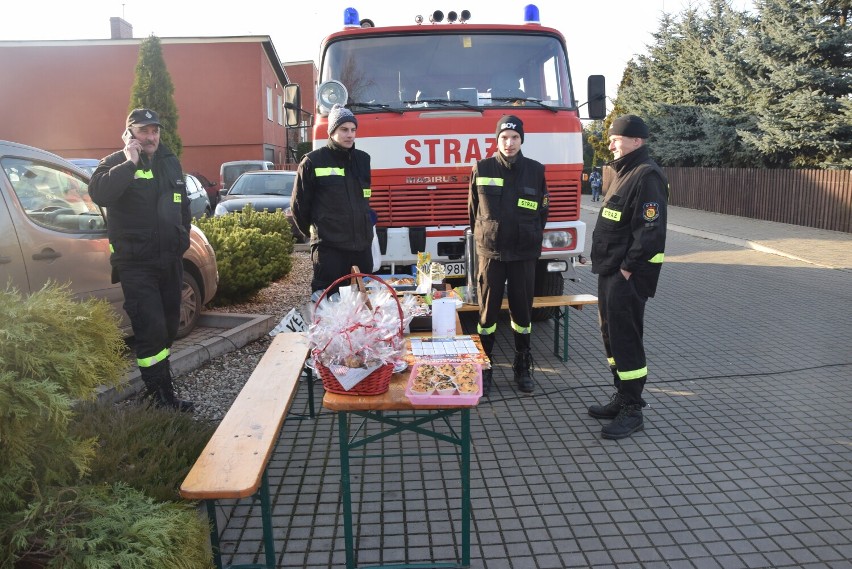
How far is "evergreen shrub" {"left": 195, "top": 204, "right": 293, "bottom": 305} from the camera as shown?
316 inches

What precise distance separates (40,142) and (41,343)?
32738 mm

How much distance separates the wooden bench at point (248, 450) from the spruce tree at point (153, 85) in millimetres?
22924

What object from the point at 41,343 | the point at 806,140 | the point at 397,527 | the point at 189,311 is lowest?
the point at 397,527

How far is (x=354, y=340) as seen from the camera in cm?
312

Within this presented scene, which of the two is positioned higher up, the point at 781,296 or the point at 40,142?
the point at 40,142

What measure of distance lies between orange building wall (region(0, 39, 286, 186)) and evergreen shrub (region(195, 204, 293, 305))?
2240 cm

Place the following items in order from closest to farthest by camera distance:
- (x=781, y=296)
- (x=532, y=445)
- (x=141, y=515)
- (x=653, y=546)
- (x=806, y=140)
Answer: (x=141, y=515) → (x=653, y=546) → (x=532, y=445) → (x=781, y=296) → (x=806, y=140)

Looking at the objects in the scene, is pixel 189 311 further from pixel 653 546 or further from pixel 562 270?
pixel 653 546

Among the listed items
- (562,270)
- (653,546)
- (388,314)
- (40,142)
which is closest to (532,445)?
(653,546)

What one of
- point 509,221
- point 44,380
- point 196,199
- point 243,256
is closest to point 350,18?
point 509,221

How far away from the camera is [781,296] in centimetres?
941

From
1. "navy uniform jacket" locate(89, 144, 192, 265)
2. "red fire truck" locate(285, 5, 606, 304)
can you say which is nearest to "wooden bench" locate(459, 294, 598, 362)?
"red fire truck" locate(285, 5, 606, 304)

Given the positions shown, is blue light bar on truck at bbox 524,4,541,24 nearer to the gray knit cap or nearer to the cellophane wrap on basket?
the gray knit cap

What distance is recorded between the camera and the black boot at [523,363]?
5566 millimetres
